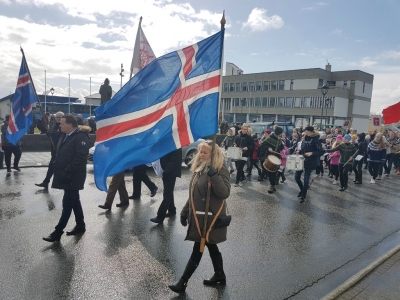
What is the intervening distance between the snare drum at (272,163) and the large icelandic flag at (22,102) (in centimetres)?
608

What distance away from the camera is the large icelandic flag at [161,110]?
439 centimetres

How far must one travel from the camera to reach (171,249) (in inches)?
205

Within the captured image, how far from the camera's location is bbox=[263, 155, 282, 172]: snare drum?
9.04m

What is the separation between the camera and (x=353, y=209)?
27.5ft

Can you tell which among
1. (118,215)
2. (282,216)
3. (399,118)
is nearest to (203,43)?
(118,215)

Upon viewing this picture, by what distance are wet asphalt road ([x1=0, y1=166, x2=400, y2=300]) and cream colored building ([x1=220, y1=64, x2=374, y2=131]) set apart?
51.8m

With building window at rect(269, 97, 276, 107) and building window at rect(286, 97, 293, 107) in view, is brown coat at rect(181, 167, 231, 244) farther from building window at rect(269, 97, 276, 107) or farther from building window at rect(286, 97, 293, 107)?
building window at rect(269, 97, 276, 107)

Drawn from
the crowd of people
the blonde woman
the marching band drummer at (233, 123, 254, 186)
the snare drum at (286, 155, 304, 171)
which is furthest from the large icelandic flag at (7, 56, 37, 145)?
the snare drum at (286, 155, 304, 171)

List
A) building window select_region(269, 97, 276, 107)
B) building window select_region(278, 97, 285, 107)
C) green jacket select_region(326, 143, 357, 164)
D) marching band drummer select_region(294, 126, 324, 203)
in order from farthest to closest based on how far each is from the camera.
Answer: building window select_region(269, 97, 276, 107) < building window select_region(278, 97, 285, 107) < green jacket select_region(326, 143, 357, 164) < marching band drummer select_region(294, 126, 324, 203)

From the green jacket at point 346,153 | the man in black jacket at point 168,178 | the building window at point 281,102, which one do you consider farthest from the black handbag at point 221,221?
the building window at point 281,102

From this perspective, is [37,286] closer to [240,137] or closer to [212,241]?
[212,241]

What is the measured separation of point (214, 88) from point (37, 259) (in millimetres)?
3261

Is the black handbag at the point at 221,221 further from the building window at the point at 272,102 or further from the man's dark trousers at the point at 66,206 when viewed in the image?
the building window at the point at 272,102

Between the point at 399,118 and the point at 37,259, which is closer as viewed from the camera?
the point at 37,259
